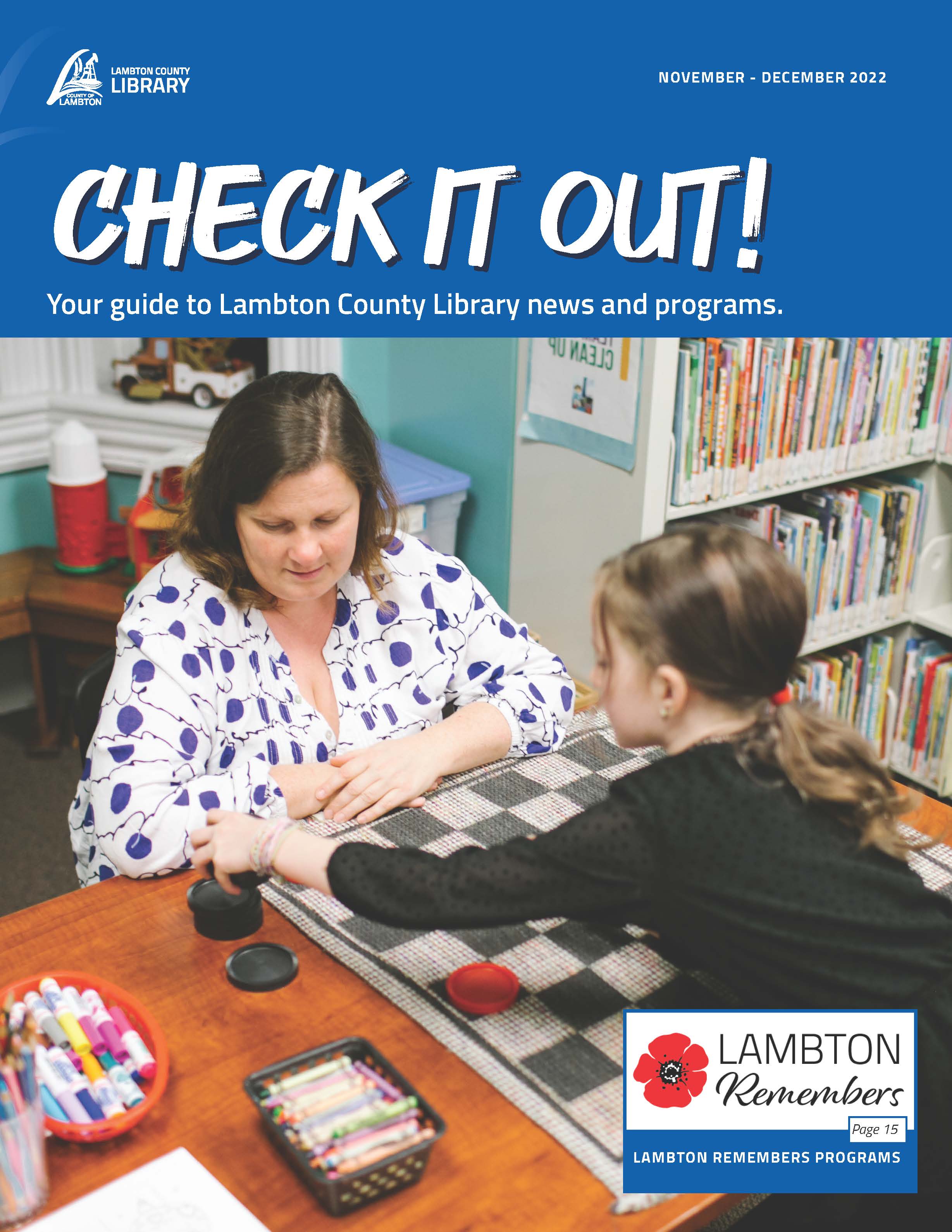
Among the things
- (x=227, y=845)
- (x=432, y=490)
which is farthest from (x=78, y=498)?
(x=227, y=845)

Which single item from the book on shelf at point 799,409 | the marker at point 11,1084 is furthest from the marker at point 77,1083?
the book on shelf at point 799,409

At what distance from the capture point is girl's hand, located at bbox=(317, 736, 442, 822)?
1.49 meters

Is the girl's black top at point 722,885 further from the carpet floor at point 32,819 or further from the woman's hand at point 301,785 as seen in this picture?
the carpet floor at point 32,819

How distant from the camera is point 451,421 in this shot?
9.58ft

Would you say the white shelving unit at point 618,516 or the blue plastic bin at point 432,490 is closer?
the white shelving unit at point 618,516

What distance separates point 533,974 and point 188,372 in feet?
7.78

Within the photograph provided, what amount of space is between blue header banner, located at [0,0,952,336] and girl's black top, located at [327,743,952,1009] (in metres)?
1.51

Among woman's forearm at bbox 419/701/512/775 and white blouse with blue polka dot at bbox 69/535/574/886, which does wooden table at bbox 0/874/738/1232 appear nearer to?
white blouse with blue polka dot at bbox 69/535/574/886

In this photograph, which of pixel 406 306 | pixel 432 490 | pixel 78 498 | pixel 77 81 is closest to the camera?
pixel 77 81

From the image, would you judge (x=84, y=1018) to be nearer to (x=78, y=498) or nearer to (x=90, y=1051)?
(x=90, y=1051)

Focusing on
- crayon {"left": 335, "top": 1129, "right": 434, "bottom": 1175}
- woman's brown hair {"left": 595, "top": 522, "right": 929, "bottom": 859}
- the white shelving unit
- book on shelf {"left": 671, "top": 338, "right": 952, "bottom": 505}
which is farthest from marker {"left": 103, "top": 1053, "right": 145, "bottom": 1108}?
book on shelf {"left": 671, "top": 338, "right": 952, "bottom": 505}

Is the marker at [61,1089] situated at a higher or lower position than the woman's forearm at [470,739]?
lower

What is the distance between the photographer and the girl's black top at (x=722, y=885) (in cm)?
109

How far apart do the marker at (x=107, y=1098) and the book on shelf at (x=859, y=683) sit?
223 cm
